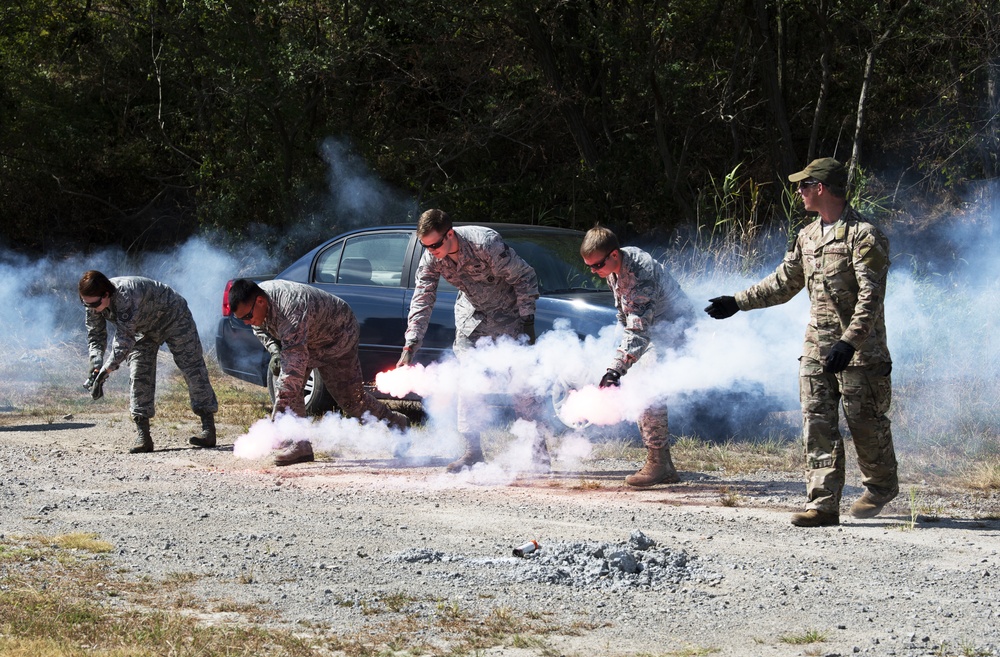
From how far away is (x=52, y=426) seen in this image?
10.0 m

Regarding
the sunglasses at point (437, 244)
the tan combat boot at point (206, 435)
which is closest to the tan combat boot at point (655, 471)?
the sunglasses at point (437, 244)

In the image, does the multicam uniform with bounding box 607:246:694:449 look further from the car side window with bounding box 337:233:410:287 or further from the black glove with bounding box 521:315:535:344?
the car side window with bounding box 337:233:410:287

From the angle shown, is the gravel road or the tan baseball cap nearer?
the gravel road

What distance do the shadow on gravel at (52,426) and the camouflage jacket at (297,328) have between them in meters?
2.63

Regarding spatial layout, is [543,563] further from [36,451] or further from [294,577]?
[36,451]

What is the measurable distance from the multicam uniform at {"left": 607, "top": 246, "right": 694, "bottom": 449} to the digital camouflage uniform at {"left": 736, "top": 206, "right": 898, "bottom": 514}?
1.05m

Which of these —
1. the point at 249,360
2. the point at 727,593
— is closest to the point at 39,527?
the point at 727,593

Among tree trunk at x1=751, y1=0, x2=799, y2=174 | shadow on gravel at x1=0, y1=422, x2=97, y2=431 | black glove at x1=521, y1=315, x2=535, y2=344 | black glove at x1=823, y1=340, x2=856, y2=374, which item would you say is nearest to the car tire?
shadow on gravel at x1=0, y1=422, x2=97, y2=431

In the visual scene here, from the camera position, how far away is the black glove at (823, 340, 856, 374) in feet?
18.2

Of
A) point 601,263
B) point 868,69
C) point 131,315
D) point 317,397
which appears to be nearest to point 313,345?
point 317,397

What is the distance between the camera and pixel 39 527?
20.0ft

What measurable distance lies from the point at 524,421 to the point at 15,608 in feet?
12.9

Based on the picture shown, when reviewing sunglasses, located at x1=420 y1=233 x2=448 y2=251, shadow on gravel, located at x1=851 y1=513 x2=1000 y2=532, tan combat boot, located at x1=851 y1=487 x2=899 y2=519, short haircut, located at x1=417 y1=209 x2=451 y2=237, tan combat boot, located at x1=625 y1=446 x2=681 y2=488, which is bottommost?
shadow on gravel, located at x1=851 y1=513 x2=1000 y2=532

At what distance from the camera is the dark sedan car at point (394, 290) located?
8.38m
